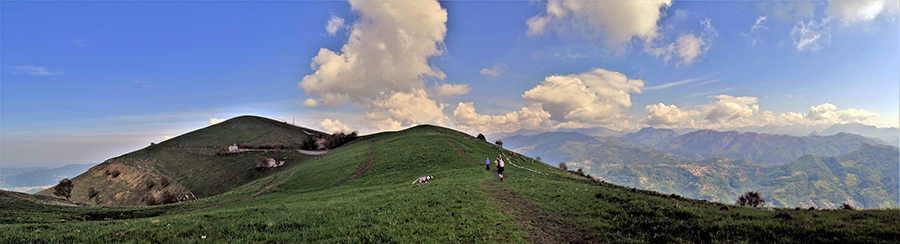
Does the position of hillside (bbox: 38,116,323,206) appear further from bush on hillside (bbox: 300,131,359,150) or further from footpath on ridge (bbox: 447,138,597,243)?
footpath on ridge (bbox: 447,138,597,243)

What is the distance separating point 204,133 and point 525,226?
584 ft

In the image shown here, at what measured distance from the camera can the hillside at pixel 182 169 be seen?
273 feet

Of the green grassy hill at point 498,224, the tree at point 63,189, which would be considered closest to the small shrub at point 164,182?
the tree at point 63,189

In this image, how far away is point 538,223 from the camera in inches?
712

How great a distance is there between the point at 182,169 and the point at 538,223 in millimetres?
125194

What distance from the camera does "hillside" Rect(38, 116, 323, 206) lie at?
83125 mm

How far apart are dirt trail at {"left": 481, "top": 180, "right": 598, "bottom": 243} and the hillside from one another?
264 ft

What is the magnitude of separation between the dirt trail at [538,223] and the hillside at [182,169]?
8053 centimetres

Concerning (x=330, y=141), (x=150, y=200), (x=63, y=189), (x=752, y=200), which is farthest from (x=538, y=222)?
(x=330, y=141)

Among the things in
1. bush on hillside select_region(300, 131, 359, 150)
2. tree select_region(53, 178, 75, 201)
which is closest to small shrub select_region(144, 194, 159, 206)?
tree select_region(53, 178, 75, 201)

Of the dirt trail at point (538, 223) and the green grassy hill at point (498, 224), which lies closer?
the green grassy hill at point (498, 224)

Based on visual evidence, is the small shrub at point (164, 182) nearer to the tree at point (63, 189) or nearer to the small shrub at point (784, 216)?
the tree at point (63, 189)

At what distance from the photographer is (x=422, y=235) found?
14.7 meters

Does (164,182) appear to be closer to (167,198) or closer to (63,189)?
(63,189)
